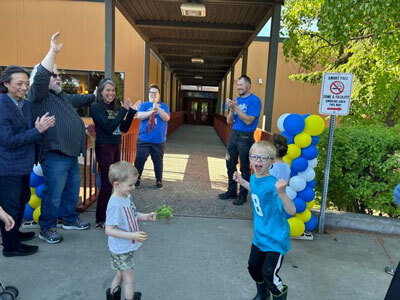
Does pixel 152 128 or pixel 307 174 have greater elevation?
pixel 152 128

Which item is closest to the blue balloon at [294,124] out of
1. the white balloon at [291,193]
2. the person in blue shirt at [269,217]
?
the white balloon at [291,193]

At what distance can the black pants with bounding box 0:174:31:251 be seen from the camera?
2.74 metres

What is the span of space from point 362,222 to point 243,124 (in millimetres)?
2018

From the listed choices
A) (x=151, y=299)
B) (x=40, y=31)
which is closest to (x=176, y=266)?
(x=151, y=299)

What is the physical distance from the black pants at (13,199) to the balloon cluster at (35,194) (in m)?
0.48

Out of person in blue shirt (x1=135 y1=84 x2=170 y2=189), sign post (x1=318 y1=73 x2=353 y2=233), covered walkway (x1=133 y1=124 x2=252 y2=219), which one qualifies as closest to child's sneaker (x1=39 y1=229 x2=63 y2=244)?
covered walkway (x1=133 y1=124 x2=252 y2=219)

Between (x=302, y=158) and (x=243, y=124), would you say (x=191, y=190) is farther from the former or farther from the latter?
(x=302, y=158)

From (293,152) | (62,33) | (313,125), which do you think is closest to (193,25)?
(313,125)

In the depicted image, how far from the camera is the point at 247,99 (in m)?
4.49

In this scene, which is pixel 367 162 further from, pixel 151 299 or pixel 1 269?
pixel 1 269

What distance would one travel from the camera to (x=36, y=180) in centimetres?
346

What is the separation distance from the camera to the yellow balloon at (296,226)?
3.47 meters

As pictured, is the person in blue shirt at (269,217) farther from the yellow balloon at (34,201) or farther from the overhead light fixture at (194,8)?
A: the overhead light fixture at (194,8)

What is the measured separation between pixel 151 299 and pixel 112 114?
2003mm
